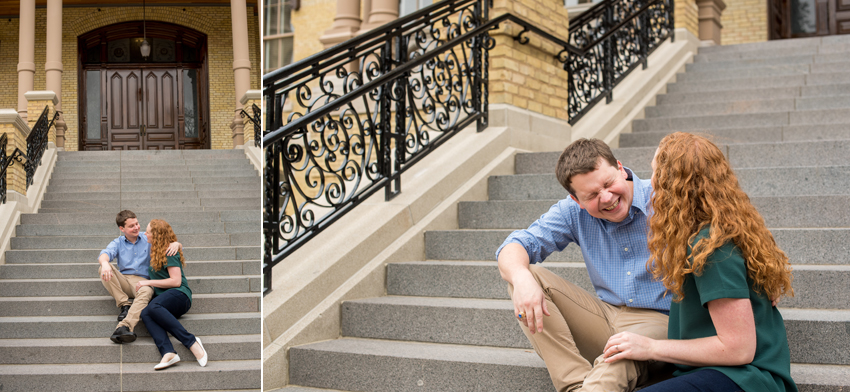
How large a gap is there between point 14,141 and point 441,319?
969 cm

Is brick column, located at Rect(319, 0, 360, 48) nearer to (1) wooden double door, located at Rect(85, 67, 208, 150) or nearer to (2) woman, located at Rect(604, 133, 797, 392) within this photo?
(2) woman, located at Rect(604, 133, 797, 392)

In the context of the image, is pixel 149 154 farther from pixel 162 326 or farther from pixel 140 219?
pixel 162 326

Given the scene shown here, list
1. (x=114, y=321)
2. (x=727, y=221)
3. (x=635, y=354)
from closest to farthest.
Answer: (x=727, y=221)
(x=635, y=354)
(x=114, y=321)

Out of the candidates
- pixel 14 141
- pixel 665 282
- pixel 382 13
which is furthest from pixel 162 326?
pixel 14 141

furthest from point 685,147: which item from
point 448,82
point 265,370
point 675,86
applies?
point 675,86

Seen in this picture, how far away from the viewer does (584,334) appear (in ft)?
8.53

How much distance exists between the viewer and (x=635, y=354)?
2158mm

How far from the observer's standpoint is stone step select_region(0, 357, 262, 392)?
18.6 feet

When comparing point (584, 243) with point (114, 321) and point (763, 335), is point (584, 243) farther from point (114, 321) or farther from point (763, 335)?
point (114, 321)

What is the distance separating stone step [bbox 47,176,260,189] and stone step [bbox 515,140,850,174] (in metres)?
7.33

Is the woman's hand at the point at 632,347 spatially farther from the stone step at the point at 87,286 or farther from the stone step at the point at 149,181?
the stone step at the point at 149,181

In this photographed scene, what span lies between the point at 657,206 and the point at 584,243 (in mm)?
593

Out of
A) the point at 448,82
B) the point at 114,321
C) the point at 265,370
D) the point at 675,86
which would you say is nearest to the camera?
the point at 265,370

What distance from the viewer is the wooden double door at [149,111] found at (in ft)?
58.2
